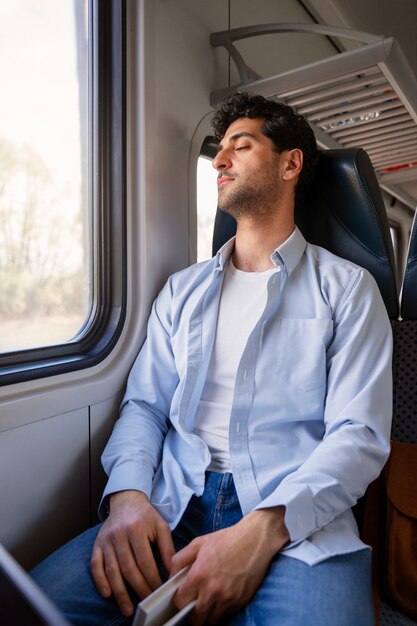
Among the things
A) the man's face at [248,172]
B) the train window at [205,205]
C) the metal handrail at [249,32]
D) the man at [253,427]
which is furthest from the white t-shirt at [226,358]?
the metal handrail at [249,32]

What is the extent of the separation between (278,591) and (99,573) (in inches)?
14.9

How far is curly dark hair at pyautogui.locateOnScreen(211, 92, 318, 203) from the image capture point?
1547mm

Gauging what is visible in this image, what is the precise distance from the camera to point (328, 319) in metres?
1.23

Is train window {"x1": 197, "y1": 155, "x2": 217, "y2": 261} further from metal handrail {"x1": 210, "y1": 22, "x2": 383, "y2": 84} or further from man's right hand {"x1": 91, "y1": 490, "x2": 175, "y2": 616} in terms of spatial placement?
man's right hand {"x1": 91, "y1": 490, "x2": 175, "y2": 616}

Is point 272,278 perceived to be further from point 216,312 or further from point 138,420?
point 138,420

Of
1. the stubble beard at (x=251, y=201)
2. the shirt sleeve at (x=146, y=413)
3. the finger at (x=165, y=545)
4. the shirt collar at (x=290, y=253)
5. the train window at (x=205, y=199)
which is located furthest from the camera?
the train window at (x=205, y=199)

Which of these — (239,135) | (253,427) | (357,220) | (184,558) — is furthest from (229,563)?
(239,135)

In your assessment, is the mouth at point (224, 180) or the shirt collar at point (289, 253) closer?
the shirt collar at point (289, 253)

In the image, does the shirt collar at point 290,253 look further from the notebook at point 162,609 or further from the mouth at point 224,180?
the notebook at point 162,609

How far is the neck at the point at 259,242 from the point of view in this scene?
1.48 m

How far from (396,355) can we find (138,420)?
79cm

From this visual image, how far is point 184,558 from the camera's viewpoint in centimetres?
94

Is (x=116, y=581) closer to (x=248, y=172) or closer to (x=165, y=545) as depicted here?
(x=165, y=545)

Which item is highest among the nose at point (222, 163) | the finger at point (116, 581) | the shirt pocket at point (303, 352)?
the nose at point (222, 163)
